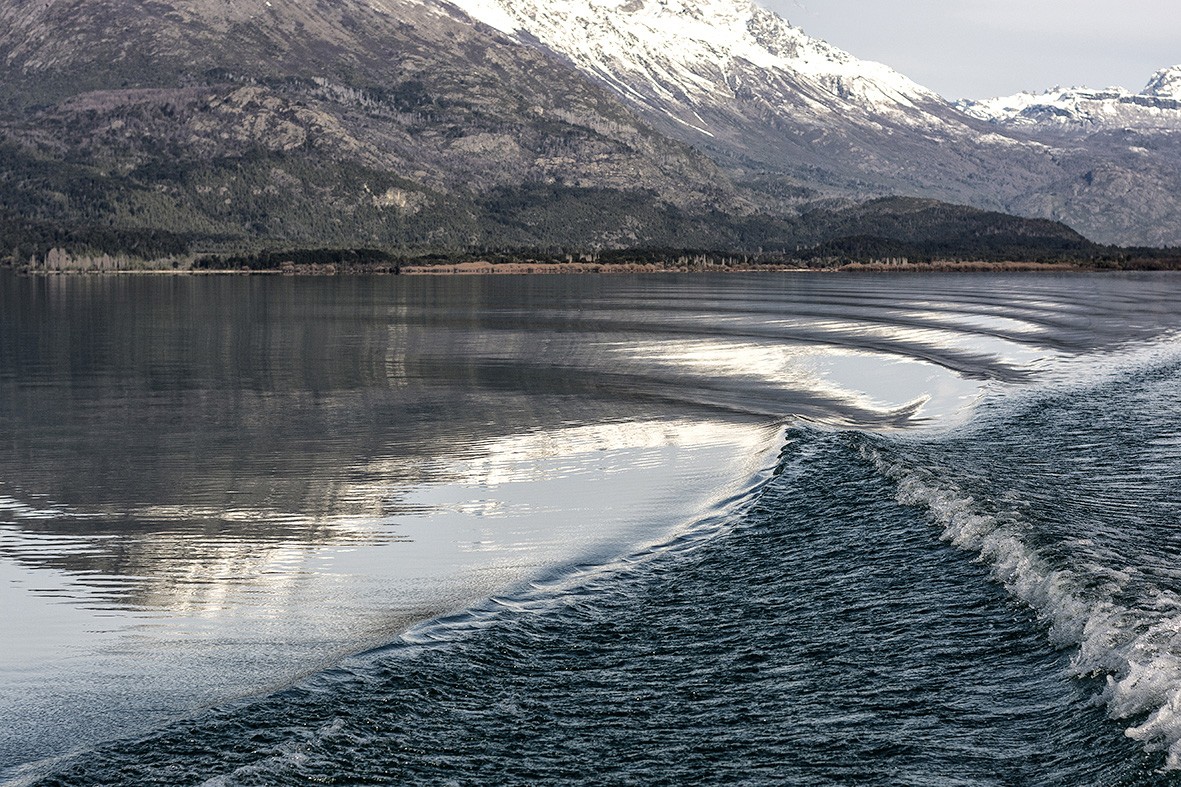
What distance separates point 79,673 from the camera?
74.8 feet

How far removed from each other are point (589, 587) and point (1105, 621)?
11.6m

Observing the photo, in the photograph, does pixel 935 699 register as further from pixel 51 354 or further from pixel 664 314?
pixel 664 314

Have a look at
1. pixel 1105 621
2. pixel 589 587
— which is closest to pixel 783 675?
pixel 1105 621

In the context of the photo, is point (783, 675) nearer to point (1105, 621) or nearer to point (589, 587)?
point (1105, 621)

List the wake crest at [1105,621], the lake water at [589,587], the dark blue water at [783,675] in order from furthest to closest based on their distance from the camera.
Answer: the wake crest at [1105,621] → the lake water at [589,587] → the dark blue water at [783,675]

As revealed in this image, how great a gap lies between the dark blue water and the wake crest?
70 millimetres

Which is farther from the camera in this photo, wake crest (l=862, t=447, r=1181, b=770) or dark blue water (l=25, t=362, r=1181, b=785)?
wake crest (l=862, t=447, r=1181, b=770)

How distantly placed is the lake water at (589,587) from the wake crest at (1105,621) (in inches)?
3.5

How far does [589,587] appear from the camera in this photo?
2866 centimetres

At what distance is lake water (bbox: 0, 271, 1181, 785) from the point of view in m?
19.0

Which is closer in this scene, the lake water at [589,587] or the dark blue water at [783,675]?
the dark blue water at [783,675]

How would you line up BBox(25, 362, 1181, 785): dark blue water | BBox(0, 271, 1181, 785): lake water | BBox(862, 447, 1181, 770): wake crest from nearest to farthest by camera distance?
BBox(25, 362, 1181, 785): dark blue water, BBox(0, 271, 1181, 785): lake water, BBox(862, 447, 1181, 770): wake crest

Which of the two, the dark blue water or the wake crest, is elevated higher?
the wake crest

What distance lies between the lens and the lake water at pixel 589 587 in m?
19.0
